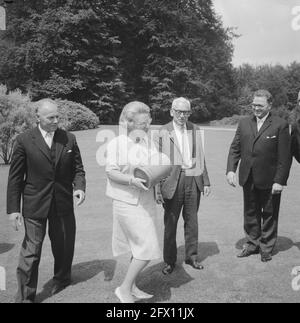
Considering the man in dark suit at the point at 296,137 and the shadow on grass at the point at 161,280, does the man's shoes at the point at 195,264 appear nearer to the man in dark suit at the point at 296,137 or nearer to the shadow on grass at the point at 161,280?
the shadow on grass at the point at 161,280

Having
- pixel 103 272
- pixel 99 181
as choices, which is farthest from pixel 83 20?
pixel 103 272

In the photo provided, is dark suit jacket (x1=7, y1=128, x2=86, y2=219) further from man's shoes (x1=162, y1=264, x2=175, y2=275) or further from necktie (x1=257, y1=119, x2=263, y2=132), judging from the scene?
necktie (x1=257, y1=119, x2=263, y2=132)

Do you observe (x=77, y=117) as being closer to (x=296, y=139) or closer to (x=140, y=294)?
(x=296, y=139)

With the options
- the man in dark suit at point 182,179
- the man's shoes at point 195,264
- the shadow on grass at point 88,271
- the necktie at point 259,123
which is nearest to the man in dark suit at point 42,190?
the shadow on grass at point 88,271

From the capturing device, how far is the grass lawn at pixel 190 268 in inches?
175

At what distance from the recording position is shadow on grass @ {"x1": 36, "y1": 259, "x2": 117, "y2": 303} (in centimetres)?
462

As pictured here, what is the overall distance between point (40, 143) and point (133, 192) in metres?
1.14

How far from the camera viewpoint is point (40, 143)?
4285mm

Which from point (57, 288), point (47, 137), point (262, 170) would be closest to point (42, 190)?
point (47, 137)

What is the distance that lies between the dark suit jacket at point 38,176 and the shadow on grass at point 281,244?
295 cm

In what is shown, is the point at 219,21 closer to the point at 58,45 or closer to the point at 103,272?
the point at 58,45

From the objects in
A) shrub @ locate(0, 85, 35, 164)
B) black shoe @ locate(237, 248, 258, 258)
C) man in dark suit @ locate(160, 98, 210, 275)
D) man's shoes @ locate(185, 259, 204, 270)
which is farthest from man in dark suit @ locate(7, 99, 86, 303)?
shrub @ locate(0, 85, 35, 164)
